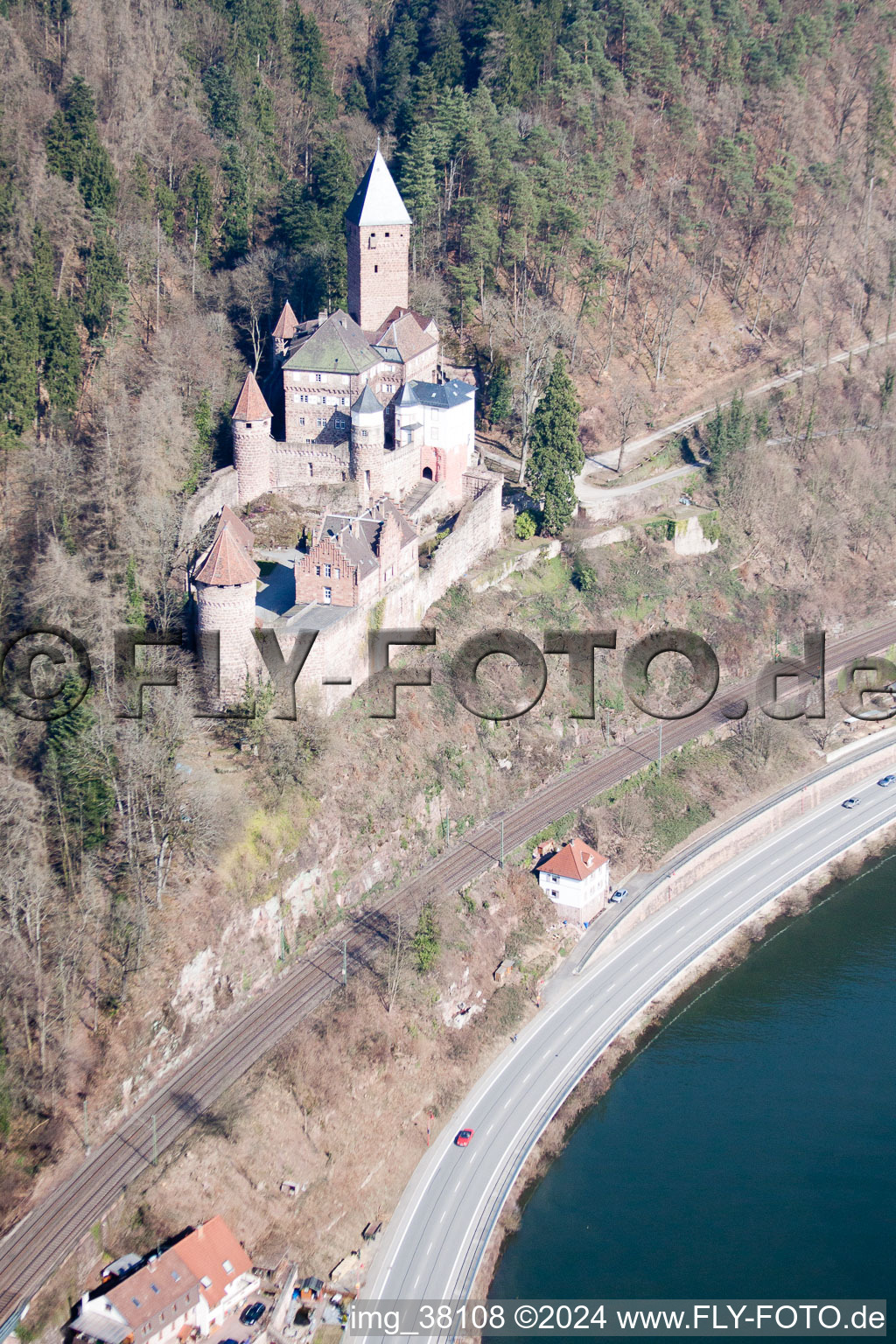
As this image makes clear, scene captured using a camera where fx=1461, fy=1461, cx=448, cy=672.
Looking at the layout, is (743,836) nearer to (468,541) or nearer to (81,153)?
(468,541)

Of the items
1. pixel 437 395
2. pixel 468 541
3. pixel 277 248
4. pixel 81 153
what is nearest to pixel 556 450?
pixel 468 541

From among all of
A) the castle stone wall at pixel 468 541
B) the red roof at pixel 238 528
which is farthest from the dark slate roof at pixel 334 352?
the red roof at pixel 238 528

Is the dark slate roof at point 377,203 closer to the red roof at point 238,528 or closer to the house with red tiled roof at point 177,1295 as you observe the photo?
the red roof at point 238,528

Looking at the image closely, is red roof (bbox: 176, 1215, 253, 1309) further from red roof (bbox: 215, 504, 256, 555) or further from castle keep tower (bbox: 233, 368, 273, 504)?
castle keep tower (bbox: 233, 368, 273, 504)

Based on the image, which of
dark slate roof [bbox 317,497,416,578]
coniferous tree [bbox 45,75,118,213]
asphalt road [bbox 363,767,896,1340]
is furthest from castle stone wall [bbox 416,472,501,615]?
coniferous tree [bbox 45,75,118,213]

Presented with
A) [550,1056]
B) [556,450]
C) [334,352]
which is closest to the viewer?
[550,1056]

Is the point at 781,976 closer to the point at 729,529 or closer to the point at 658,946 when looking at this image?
the point at 658,946
